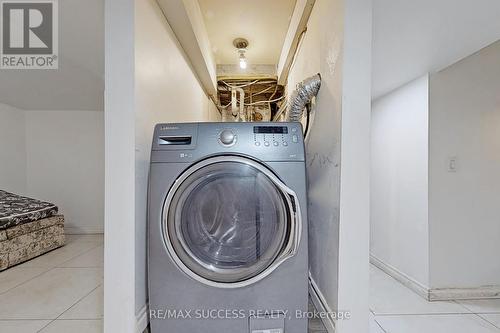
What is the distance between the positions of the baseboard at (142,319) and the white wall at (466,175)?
6.74 ft

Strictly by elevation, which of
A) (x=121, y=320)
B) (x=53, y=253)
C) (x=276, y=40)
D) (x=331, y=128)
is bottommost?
(x=53, y=253)

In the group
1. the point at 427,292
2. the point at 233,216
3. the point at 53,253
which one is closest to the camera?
the point at 233,216

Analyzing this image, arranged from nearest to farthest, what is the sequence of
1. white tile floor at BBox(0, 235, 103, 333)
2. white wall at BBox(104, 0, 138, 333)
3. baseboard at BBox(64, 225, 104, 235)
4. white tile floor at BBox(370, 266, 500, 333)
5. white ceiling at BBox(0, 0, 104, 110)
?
white wall at BBox(104, 0, 138, 333) → white tile floor at BBox(0, 235, 103, 333) → white tile floor at BBox(370, 266, 500, 333) → white ceiling at BBox(0, 0, 104, 110) → baseboard at BBox(64, 225, 104, 235)

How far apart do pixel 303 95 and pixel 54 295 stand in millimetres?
2196

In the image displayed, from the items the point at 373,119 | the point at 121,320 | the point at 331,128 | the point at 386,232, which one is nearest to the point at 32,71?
the point at 121,320

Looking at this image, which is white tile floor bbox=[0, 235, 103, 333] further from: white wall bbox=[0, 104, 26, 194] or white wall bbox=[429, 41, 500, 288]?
white wall bbox=[429, 41, 500, 288]

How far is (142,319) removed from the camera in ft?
3.99

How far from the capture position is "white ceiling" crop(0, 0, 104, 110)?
178 cm

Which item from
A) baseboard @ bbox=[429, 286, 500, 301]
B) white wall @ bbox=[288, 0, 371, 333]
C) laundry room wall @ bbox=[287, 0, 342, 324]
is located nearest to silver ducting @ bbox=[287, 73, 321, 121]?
laundry room wall @ bbox=[287, 0, 342, 324]

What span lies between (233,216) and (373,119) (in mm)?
2266

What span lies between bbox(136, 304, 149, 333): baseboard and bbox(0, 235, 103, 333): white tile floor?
14.8 inches

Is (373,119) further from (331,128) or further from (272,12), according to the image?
(331,128)

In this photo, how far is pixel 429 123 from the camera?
2.01 metres

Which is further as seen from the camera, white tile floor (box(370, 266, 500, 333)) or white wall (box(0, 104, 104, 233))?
white wall (box(0, 104, 104, 233))
